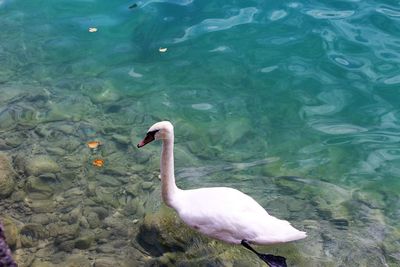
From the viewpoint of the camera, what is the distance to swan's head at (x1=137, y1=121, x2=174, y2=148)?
421cm

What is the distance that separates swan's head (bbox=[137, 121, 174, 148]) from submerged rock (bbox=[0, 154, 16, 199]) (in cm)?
170

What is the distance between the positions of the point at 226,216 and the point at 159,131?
0.87 m

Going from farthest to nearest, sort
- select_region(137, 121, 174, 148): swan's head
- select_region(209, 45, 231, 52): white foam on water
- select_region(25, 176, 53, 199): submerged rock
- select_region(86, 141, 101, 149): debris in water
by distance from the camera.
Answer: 1. select_region(209, 45, 231, 52): white foam on water
2. select_region(86, 141, 101, 149): debris in water
3. select_region(25, 176, 53, 199): submerged rock
4. select_region(137, 121, 174, 148): swan's head

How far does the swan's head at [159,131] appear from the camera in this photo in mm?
4211

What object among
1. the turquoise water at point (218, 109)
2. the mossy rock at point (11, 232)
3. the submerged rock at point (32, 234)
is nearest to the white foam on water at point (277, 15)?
the turquoise water at point (218, 109)

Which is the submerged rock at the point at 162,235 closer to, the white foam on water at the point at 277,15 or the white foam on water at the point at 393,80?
the white foam on water at the point at 393,80

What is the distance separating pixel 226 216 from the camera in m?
4.10

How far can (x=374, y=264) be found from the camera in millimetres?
4578

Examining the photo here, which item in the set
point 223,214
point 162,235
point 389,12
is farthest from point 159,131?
point 389,12

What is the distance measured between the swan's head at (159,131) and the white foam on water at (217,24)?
14.7 feet

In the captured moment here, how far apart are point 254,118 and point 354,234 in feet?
7.41

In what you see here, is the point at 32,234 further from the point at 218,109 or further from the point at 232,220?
the point at 218,109

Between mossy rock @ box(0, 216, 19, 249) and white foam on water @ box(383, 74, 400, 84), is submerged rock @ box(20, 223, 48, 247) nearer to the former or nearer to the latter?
mossy rock @ box(0, 216, 19, 249)

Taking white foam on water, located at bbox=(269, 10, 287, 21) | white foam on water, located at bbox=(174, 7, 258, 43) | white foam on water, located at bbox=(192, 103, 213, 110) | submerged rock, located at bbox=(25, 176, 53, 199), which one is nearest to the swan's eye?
submerged rock, located at bbox=(25, 176, 53, 199)
